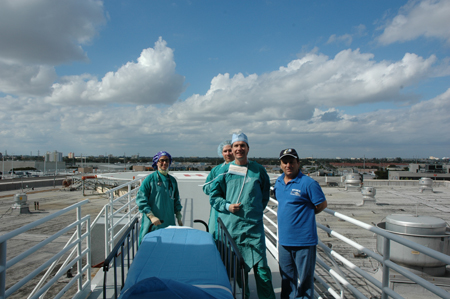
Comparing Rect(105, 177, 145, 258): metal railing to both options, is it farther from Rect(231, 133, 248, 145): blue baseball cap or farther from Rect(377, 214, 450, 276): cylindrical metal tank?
Rect(377, 214, 450, 276): cylindrical metal tank

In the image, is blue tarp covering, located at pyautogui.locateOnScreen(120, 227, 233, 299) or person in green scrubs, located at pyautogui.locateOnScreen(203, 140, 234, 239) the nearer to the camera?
blue tarp covering, located at pyautogui.locateOnScreen(120, 227, 233, 299)

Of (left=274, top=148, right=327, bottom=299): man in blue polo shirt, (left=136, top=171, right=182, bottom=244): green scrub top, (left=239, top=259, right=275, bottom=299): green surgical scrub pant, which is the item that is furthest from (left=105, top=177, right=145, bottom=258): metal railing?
(left=274, top=148, right=327, bottom=299): man in blue polo shirt

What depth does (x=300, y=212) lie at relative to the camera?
2.54m

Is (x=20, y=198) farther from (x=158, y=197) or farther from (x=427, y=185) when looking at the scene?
(x=427, y=185)

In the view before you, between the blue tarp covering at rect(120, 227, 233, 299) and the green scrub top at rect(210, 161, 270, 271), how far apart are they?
0.33m

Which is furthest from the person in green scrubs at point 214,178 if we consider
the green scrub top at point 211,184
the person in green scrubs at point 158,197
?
the person in green scrubs at point 158,197

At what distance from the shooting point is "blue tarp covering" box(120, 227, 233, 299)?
1504 millimetres

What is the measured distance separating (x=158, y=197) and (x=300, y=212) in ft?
6.28

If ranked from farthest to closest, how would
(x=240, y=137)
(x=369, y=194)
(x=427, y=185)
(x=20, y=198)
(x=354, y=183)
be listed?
(x=354, y=183) → (x=427, y=185) → (x=20, y=198) → (x=369, y=194) → (x=240, y=137)

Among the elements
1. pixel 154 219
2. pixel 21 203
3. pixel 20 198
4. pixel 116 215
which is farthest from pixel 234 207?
pixel 21 203

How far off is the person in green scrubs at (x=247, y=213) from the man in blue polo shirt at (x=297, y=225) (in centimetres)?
24

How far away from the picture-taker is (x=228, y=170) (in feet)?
9.50

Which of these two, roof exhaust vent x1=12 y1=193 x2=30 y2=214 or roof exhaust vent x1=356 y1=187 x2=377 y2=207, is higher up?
roof exhaust vent x1=356 y1=187 x2=377 y2=207

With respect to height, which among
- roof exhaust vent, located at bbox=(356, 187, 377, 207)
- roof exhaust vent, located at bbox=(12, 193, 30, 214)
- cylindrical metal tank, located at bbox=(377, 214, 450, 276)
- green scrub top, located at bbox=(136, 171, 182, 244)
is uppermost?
green scrub top, located at bbox=(136, 171, 182, 244)
